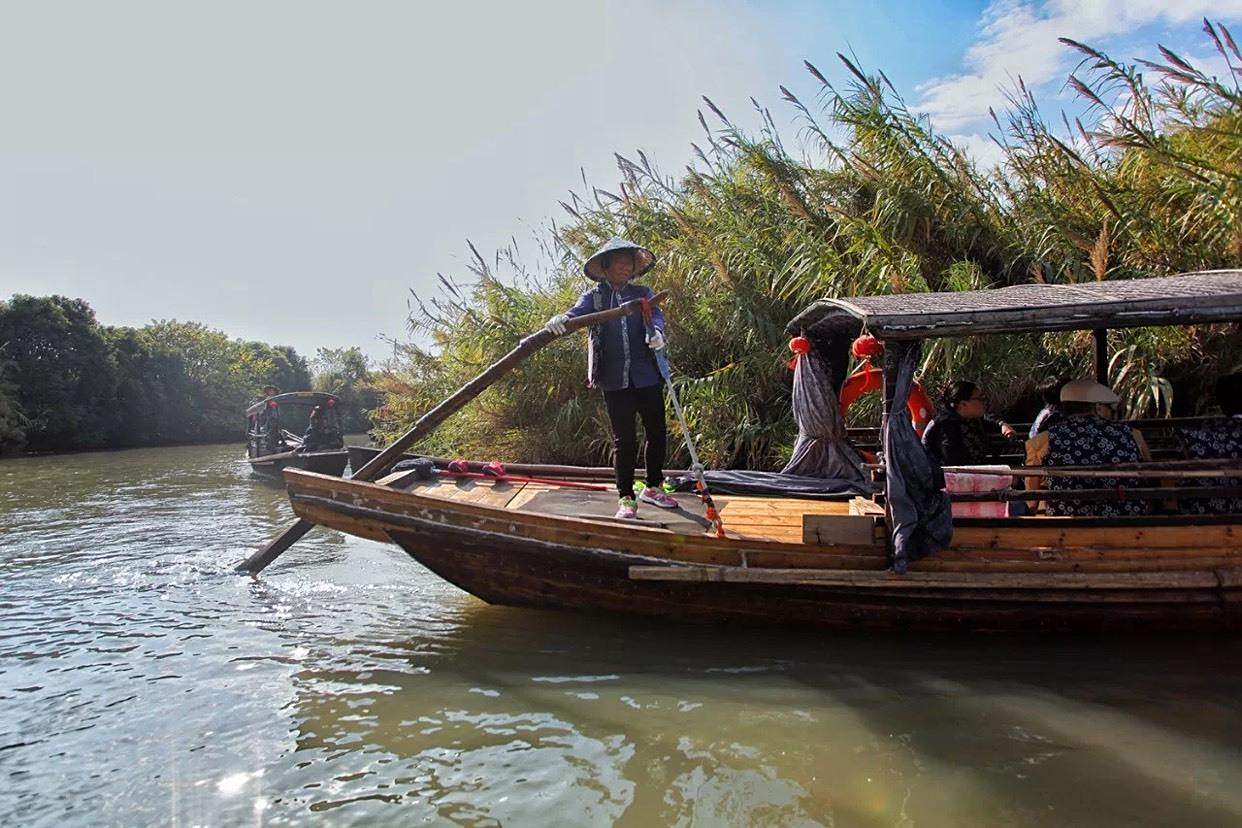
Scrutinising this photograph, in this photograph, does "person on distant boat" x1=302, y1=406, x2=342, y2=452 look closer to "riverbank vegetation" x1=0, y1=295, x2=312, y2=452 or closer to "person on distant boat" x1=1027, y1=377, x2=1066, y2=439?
"person on distant boat" x1=1027, y1=377, x2=1066, y2=439

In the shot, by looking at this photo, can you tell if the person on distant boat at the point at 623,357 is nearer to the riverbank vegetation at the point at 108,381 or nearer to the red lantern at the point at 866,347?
the red lantern at the point at 866,347

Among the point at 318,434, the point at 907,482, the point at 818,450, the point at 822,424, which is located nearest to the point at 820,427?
the point at 822,424

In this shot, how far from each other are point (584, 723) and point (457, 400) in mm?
2324

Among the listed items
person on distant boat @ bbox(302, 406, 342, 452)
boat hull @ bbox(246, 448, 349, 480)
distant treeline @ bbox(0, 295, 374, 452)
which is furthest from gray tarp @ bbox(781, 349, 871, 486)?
distant treeline @ bbox(0, 295, 374, 452)

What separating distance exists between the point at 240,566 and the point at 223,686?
2.10 metres

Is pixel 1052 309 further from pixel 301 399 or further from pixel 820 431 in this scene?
pixel 301 399

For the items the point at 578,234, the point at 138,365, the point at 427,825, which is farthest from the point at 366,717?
the point at 138,365

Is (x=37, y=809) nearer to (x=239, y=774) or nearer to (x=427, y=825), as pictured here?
(x=239, y=774)

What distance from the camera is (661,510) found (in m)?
4.89

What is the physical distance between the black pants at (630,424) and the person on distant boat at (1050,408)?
2.17 metres

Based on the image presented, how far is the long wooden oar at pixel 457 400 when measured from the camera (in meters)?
4.56

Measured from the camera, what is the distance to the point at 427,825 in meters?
2.86

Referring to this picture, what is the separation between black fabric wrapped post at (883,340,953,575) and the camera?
3.85 m

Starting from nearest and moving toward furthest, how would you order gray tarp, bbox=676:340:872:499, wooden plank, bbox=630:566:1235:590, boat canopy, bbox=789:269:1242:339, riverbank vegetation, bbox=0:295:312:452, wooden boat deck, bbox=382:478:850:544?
boat canopy, bbox=789:269:1242:339 < wooden plank, bbox=630:566:1235:590 < wooden boat deck, bbox=382:478:850:544 < gray tarp, bbox=676:340:872:499 < riverbank vegetation, bbox=0:295:312:452
